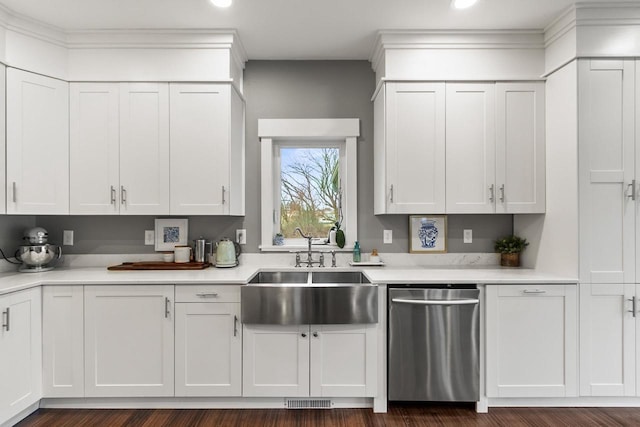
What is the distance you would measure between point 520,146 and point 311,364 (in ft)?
6.69

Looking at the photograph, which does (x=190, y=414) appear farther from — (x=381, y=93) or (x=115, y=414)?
(x=381, y=93)

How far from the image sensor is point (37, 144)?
101 inches

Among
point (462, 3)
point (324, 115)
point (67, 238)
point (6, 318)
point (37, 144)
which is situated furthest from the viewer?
point (324, 115)

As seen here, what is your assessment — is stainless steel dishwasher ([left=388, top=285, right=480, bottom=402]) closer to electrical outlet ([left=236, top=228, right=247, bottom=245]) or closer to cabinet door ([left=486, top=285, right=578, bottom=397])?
cabinet door ([left=486, top=285, right=578, bottom=397])

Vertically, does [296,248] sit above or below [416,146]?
below

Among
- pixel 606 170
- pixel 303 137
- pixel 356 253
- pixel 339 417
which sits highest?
pixel 303 137

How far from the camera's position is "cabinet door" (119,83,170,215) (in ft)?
8.79

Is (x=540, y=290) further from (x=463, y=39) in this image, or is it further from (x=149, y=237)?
(x=149, y=237)

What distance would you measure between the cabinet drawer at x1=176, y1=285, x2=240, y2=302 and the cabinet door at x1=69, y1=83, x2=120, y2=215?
880 mm

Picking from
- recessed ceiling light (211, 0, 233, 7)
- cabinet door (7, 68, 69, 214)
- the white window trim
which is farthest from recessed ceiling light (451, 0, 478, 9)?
cabinet door (7, 68, 69, 214)

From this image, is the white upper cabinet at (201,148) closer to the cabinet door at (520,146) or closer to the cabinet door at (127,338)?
the cabinet door at (127,338)

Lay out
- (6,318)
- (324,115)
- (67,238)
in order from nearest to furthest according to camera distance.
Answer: (6,318) < (67,238) < (324,115)

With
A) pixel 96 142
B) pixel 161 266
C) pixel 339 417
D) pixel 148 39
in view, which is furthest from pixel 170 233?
pixel 339 417

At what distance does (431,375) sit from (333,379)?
0.60m
